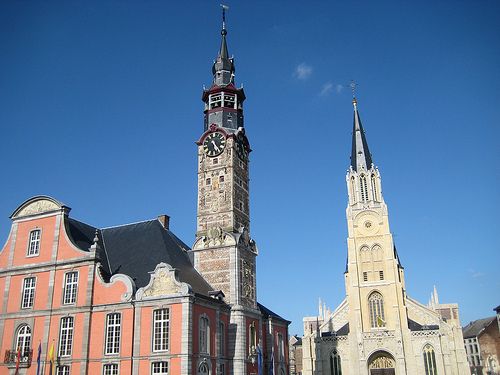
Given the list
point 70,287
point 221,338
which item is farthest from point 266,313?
point 70,287

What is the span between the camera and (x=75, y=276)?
112ft

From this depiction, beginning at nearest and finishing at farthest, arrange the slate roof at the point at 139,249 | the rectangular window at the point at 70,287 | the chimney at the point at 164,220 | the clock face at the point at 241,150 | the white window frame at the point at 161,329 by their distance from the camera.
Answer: the white window frame at the point at 161,329
the rectangular window at the point at 70,287
the slate roof at the point at 139,249
the chimney at the point at 164,220
the clock face at the point at 241,150

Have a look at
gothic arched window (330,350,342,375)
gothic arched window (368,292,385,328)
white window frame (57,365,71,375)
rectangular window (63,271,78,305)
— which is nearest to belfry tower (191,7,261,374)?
rectangular window (63,271,78,305)

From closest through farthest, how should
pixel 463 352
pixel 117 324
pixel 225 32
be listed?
pixel 117 324 → pixel 225 32 → pixel 463 352

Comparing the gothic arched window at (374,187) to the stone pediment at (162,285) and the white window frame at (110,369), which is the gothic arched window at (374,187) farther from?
the white window frame at (110,369)

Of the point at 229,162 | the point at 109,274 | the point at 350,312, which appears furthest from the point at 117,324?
the point at 350,312

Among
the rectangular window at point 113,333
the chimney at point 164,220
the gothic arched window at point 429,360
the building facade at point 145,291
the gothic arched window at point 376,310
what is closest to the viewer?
the building facade at point 145,291

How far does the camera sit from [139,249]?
1458 inches

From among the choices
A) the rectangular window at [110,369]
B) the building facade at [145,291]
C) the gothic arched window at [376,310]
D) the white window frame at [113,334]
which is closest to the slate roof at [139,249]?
the building facade at [145,291]

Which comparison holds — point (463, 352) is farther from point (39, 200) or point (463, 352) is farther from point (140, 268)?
point (39, 200)

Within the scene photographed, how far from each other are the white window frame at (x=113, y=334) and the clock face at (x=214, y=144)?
16482 millimetres

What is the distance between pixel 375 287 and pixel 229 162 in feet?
111

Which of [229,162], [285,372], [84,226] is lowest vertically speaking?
[285,372]

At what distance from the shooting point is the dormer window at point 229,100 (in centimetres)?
4419
